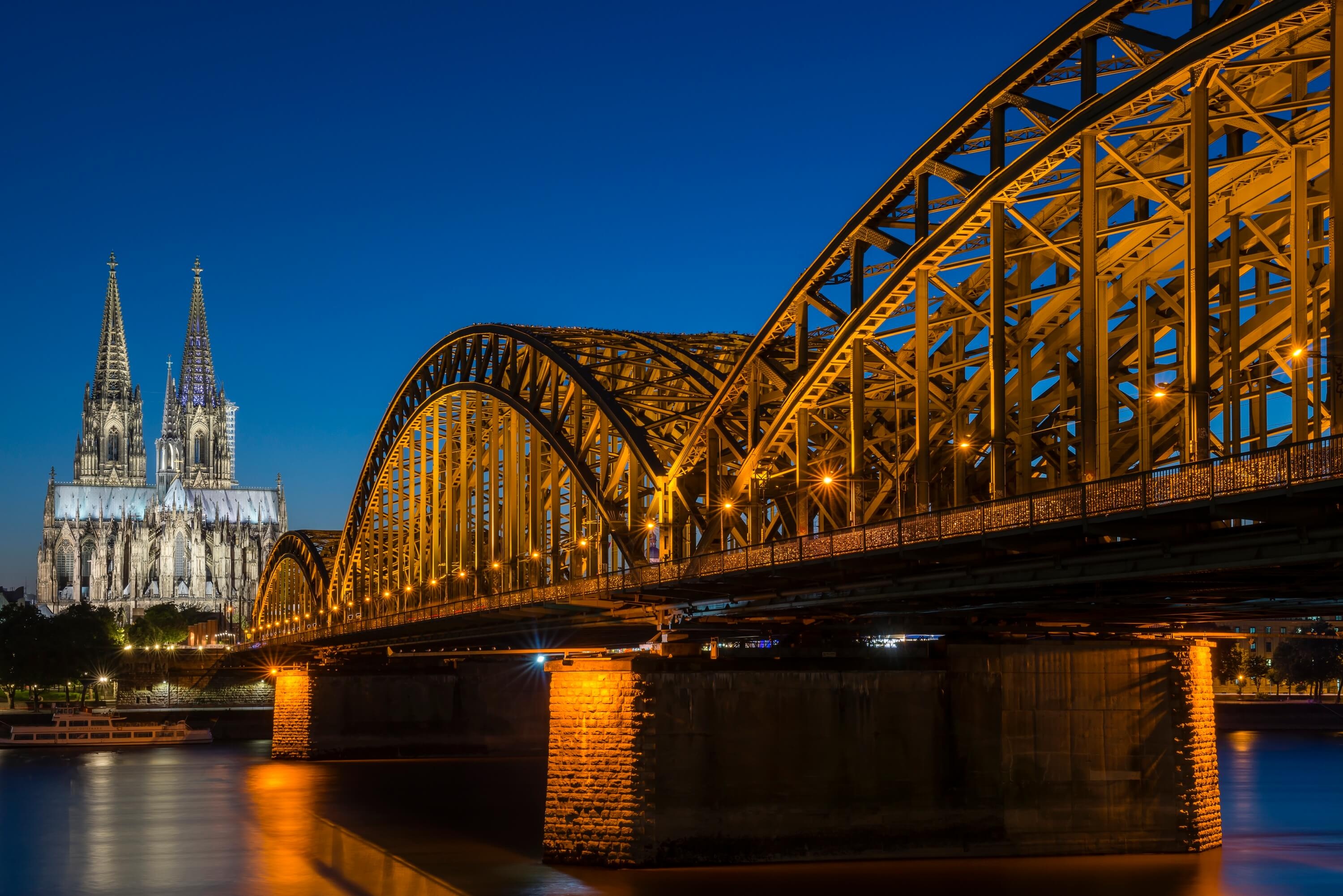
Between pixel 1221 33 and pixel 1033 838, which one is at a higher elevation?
pixel 1221 33

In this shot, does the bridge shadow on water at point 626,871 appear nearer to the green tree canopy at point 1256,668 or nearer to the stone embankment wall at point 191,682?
the green tree canopy at point 1256,668

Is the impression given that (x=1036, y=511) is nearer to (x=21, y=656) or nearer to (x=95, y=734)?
(x=95, y=734)

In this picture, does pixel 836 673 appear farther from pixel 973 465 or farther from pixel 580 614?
pixel 580 614

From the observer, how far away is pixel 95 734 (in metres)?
130

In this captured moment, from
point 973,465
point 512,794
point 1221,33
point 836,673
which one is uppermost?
point 1221,33

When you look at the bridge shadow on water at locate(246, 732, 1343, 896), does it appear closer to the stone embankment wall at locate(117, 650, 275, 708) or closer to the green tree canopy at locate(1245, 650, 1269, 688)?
the green tree canopy at locate(1245, 650, 1269, 688)

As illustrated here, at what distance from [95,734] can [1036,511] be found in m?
111

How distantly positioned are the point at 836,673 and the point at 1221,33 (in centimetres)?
2082

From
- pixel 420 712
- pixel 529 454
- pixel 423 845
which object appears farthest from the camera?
pixel 420 712

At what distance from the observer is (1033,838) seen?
4666cm

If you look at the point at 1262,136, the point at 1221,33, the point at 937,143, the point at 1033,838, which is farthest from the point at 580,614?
the point at 1221,33

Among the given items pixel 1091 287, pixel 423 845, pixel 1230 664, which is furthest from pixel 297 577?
pixel 1091 287

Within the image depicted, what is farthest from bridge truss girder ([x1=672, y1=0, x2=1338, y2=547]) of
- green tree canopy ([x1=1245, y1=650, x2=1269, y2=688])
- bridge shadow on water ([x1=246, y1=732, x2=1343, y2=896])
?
green tree canopy ([x1=1245, y1=650, x2=1269, y2=688])

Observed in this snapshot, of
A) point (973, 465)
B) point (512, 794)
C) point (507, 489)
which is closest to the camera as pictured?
point (973, 465)
